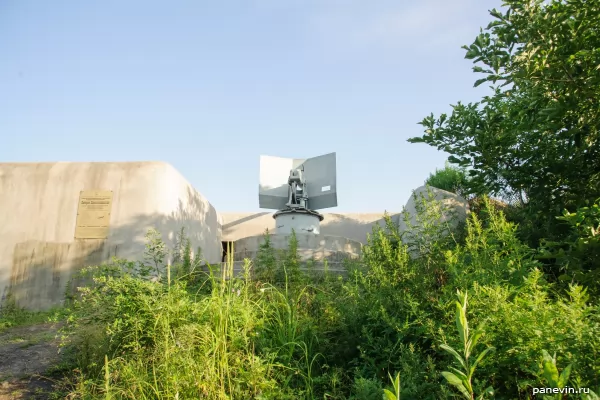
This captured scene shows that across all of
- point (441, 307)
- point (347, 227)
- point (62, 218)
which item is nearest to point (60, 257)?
point (62, 218)

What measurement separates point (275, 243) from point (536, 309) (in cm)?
844

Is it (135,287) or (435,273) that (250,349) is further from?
(435,273)

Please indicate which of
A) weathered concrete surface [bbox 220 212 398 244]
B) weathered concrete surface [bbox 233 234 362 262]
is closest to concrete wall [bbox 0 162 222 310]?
weathered concrete surface [bbox 233 234 362 262]

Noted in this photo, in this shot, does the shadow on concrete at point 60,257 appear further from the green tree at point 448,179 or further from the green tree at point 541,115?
the green tree at point 448,179

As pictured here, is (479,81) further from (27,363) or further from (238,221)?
(238,221)

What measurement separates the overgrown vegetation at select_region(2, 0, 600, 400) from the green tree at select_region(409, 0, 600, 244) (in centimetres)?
2

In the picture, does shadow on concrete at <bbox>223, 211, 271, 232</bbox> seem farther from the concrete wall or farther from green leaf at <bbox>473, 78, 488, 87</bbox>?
A: green leaf at <bbox>473, 78, 488, 87</bbox>

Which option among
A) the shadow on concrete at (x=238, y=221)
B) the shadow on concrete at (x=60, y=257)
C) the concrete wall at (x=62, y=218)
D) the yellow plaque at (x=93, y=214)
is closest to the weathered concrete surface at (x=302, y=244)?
the concrete wall at (x=62, y=218)

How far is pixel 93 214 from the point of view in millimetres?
10141

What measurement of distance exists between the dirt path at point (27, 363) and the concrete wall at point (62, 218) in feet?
12.6

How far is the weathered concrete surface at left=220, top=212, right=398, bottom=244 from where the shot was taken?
15.3 metres

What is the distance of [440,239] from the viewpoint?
365 centimetres

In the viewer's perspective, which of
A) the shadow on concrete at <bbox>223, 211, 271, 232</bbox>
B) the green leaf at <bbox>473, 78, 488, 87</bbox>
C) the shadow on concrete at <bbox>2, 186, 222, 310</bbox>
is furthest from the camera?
the shadow on concrete at <bbox>223, 211, 271, 232</bbox>

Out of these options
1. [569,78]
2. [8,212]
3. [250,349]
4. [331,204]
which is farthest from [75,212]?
[569,78]
